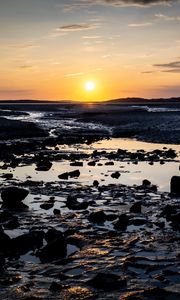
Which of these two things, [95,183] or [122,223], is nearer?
[122,223]

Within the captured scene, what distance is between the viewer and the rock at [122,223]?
13.9m

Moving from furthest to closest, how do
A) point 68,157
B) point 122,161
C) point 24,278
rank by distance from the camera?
point 68,157 → point 122,161 → point 24,278

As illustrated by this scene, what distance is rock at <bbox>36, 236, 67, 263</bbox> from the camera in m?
11.2

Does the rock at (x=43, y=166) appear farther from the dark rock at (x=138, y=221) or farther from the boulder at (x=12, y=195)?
the dark rock at (x=138, y=221)

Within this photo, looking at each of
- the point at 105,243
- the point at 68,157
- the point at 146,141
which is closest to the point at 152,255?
the point at 105,243

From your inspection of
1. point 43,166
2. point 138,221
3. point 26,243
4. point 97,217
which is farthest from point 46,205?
point 43,166

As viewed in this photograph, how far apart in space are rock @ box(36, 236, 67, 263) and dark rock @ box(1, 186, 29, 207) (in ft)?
18.4

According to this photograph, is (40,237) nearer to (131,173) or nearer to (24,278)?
(24,278)

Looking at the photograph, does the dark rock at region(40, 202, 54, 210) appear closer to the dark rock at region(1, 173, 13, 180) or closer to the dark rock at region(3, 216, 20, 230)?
→ the dark rock at region(3, 216, 20, 230)

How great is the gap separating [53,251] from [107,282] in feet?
7.43

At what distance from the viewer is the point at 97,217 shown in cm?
1473

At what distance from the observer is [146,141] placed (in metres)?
49.2

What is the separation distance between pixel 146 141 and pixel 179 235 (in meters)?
36.6

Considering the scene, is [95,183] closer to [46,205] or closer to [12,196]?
[46,205]
